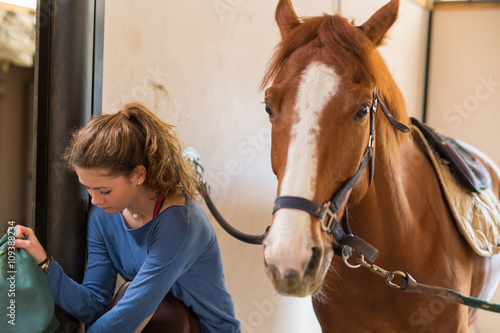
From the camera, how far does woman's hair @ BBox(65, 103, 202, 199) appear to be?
1.26 meters

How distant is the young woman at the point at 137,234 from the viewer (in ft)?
4.17

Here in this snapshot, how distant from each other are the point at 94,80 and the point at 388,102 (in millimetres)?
917

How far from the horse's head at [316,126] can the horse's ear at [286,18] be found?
80 millimetres

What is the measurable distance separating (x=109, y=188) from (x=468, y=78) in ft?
9.41

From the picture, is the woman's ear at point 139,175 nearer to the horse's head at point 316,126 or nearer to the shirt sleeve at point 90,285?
the shirt sleeve at point 90,285

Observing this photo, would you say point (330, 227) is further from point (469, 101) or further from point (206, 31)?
point (469, 101)

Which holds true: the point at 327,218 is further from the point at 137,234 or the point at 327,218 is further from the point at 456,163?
the point at 456,163

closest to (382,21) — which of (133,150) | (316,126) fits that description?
(316,126)

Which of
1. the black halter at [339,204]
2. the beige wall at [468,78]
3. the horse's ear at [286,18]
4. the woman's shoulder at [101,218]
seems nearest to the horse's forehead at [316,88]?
the black halter at [339,204]

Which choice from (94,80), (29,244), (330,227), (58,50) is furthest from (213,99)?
(330,227)

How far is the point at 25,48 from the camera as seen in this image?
1.41m

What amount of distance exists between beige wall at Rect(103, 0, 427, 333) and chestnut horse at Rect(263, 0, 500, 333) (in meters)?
0.60

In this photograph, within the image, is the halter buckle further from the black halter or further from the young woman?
the young woman

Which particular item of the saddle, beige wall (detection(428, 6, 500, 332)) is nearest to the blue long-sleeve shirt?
the saddle
